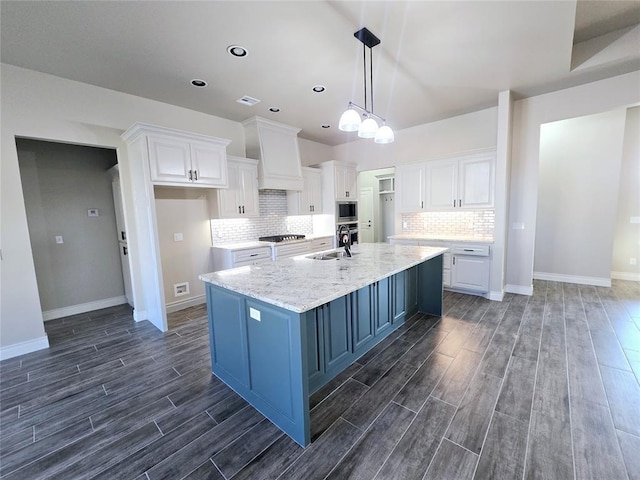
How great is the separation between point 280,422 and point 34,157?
477 cm

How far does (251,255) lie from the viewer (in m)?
4.07

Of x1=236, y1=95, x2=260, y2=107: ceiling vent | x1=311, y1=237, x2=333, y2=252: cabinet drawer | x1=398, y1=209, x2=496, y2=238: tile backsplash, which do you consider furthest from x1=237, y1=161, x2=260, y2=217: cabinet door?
x1=398, y1=209, x2=496, y2=238: tile backsplash

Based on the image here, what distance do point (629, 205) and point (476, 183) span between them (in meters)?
2.75

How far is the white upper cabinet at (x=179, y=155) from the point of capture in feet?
10.2

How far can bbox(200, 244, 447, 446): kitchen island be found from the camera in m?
1.63

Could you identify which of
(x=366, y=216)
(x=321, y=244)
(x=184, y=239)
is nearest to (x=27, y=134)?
(x=184, y=239)

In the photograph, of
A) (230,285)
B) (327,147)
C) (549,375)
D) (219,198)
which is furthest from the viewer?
(327,147)

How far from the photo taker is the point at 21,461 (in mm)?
1589

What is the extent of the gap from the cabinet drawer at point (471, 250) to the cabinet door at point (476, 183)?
67 cm

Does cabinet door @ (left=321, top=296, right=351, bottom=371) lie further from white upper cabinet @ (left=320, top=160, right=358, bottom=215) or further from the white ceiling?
white upper cabinet @ (left=320, top=160, right=358, bottom=215)

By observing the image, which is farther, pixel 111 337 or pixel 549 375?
pixel 111 337

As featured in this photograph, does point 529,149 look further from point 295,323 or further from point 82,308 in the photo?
point 82,308

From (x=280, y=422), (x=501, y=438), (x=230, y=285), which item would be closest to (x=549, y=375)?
(x=501, y=438)

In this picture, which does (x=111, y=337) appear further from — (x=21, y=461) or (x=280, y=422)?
(x=280, y=422)
